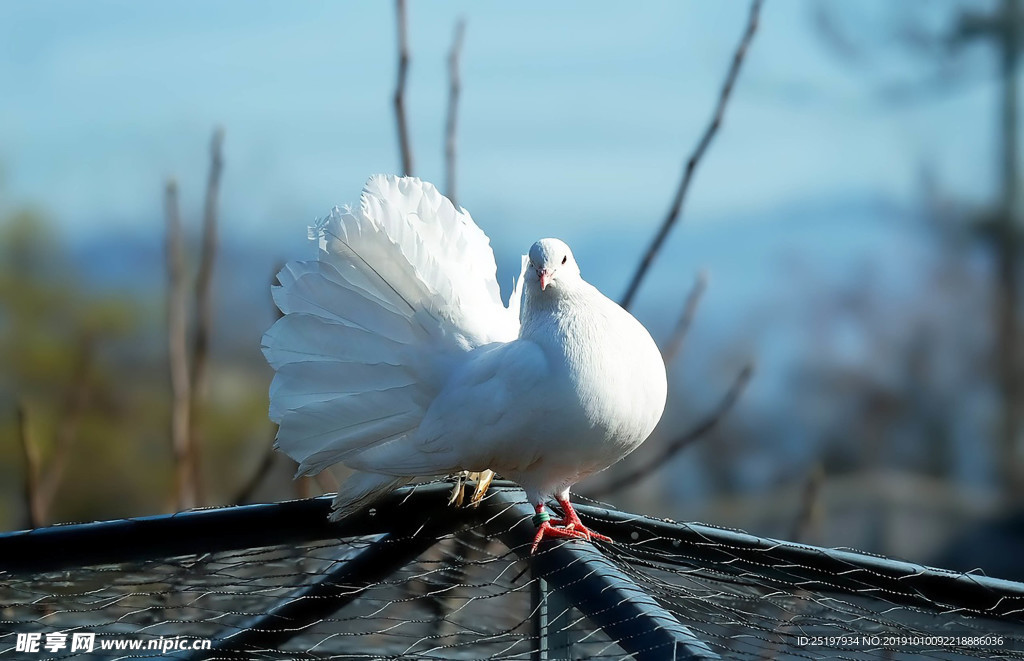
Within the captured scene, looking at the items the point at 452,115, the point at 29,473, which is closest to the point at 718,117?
the point at 452,115

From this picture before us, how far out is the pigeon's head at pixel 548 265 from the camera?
142 centimetres

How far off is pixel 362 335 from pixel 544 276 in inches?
10.6

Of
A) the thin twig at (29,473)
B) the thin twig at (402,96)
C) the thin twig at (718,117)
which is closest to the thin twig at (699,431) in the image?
the thin twig at (718,117)

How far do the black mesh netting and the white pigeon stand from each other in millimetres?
103

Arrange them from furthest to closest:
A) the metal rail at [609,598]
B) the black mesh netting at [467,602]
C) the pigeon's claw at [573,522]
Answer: the pigeon's claw at [573,522]
the black mesh netting at [467,602]
the metal rail at [609,598]

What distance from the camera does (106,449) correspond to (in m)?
3.04

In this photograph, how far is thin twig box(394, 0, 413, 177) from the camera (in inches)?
72.4

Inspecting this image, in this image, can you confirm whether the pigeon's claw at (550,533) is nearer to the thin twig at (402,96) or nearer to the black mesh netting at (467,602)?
the black mesh netting at (467,602)

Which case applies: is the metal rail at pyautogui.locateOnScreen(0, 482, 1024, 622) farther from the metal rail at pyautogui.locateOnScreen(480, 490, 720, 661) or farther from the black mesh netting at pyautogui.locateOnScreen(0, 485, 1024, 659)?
the metal rail at pyautogui.locateOnScreen(480, 490, 720, 661)

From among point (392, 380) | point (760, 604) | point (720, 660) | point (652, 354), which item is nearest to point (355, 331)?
point (392, 380)

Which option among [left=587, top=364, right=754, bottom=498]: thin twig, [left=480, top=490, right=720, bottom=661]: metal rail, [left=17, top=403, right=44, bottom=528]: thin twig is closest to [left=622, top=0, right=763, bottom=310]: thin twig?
[left=587, top=364, right=754, bottom=498]: thin twig

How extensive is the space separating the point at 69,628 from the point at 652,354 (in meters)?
0.79

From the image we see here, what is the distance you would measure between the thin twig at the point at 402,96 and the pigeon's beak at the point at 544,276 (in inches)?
19.7

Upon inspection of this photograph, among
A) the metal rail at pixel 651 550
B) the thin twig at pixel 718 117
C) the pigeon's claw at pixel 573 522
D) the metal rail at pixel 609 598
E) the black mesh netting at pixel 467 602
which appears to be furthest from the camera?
the thin twig at pixel 718 117
